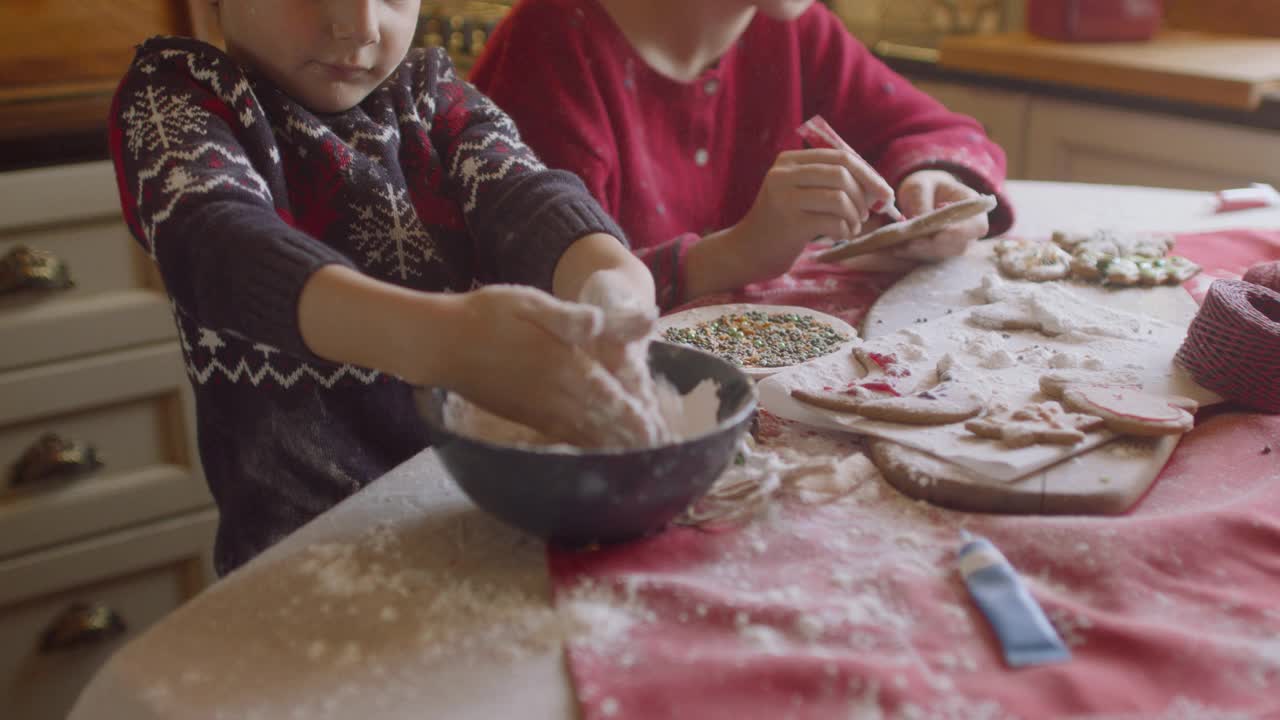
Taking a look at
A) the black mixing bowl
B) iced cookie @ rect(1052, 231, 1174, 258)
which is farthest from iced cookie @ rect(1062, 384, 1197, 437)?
iced cookie @ rect(1052, 231, 1174, 258)

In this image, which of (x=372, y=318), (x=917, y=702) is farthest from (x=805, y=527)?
(x=372, y=318)

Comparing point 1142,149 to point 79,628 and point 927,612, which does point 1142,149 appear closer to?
point 927,612

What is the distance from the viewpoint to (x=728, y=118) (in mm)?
1408

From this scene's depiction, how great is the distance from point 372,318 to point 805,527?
289 millimetres

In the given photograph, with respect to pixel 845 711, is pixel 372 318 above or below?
above

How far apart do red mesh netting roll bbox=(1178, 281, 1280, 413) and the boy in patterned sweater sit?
0.42 metres

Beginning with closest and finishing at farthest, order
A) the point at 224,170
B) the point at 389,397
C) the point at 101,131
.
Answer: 1. the point at 224,170
2. the point at 389,397
3. the point at 101,131

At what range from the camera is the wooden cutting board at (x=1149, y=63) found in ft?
6.17

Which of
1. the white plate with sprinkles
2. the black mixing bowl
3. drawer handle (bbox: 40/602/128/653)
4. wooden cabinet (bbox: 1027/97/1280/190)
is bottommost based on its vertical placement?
drawer handle (bbox: 40/602/128/653)

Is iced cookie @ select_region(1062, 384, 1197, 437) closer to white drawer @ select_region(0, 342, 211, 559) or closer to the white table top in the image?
the white table top

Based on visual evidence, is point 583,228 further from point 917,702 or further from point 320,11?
point 917,702

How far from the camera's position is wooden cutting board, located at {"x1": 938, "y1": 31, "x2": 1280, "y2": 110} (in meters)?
1.88

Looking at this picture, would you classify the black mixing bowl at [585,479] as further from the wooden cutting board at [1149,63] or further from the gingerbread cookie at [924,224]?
the wooden cutting board at [1149,63]

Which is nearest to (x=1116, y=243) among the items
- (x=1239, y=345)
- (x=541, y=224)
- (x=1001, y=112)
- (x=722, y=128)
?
(x=1239, y=345)
